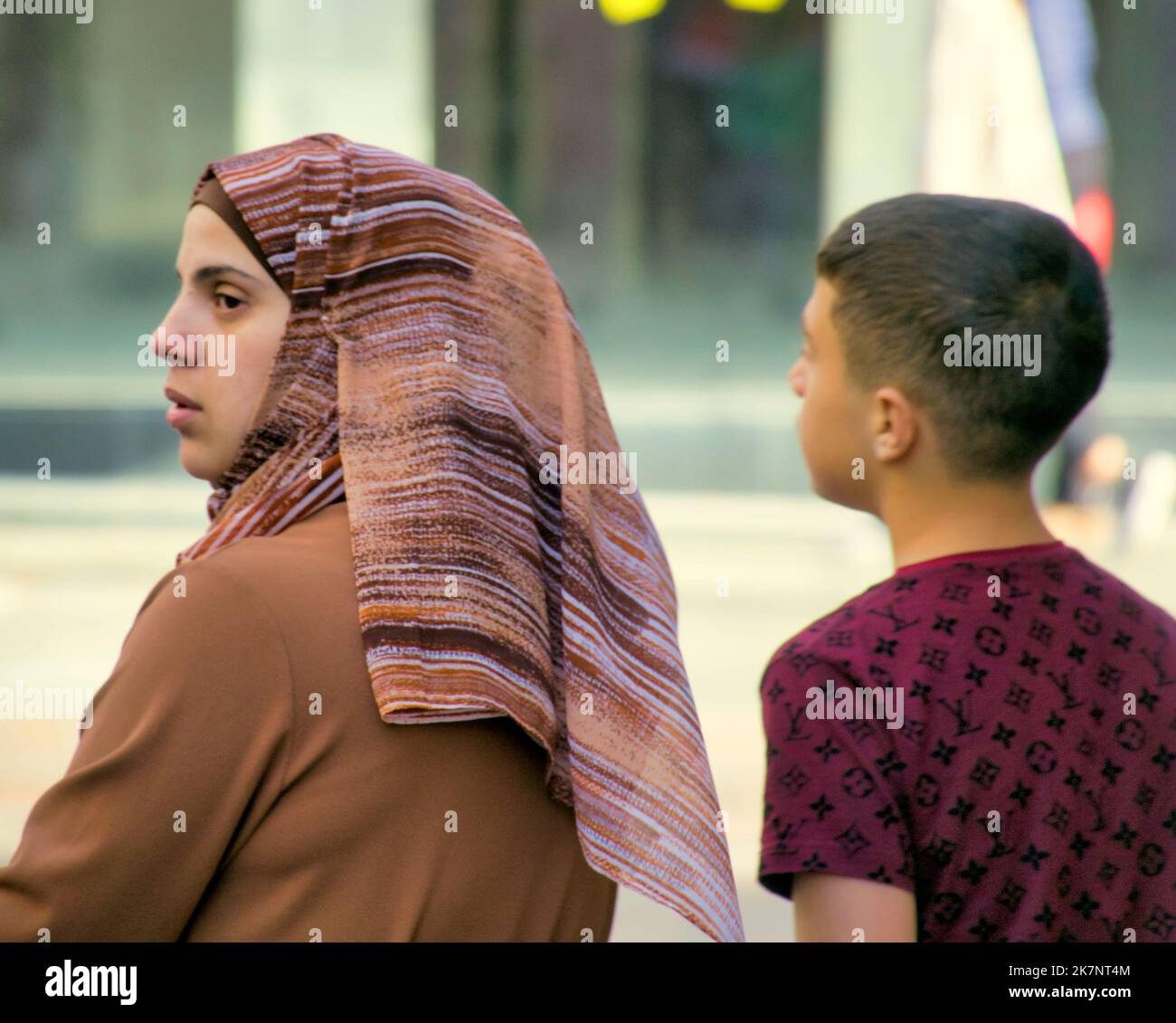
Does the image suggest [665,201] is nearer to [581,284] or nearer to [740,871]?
[581,284]

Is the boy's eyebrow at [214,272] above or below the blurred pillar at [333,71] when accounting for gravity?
below

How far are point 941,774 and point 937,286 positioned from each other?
1.62ft

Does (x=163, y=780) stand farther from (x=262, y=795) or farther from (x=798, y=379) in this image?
(x=798, y=379)

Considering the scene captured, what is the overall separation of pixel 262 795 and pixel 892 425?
2.41 ft

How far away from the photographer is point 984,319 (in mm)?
1688

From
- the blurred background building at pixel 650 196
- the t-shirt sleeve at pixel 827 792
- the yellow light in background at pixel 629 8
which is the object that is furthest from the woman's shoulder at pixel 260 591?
the yellow light in background at pixel 629 8

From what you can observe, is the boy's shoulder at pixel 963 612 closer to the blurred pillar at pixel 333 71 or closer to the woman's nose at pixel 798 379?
the woman's nose at pixel 798 379

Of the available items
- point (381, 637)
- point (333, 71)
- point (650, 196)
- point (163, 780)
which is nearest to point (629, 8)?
point (650, 196)

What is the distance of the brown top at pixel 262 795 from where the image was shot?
1.48 meters

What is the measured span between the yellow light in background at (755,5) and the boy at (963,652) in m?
10.6

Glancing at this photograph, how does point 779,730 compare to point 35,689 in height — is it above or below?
above
